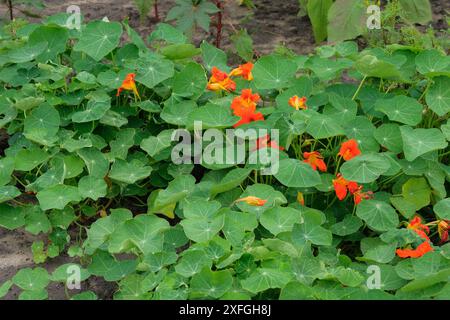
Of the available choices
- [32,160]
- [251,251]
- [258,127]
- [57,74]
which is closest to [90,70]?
[57,74]

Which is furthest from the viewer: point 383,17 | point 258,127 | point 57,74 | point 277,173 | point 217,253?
point 383,17

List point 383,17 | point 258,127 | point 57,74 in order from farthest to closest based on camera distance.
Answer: point 383,17 < point 57,74 < point 258,127

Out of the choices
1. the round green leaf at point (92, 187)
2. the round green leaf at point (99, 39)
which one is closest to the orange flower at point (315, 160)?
the round green leaf at point (92, 187)

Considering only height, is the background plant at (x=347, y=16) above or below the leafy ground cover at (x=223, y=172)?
above

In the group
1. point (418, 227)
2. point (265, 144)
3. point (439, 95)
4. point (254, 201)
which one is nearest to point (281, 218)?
point (254, 201)

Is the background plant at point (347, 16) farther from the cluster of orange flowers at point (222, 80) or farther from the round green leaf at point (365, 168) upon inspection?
the round green leaf at point (365, 168)

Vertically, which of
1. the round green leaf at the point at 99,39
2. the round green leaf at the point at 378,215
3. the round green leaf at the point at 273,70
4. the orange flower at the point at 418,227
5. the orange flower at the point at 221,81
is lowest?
the orange flower at the point at 418,227

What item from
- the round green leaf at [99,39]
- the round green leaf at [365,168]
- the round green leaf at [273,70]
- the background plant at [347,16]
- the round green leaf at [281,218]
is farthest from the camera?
the background plant at [347,16]

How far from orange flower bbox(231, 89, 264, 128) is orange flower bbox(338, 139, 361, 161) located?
34 centimetres

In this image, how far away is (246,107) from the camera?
316 cm

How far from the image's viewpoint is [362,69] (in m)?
3.19

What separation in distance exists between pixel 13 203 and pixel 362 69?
4.58 feet

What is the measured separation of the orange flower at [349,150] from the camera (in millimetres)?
2996

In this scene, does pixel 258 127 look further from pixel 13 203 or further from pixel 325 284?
pixel 13 203
